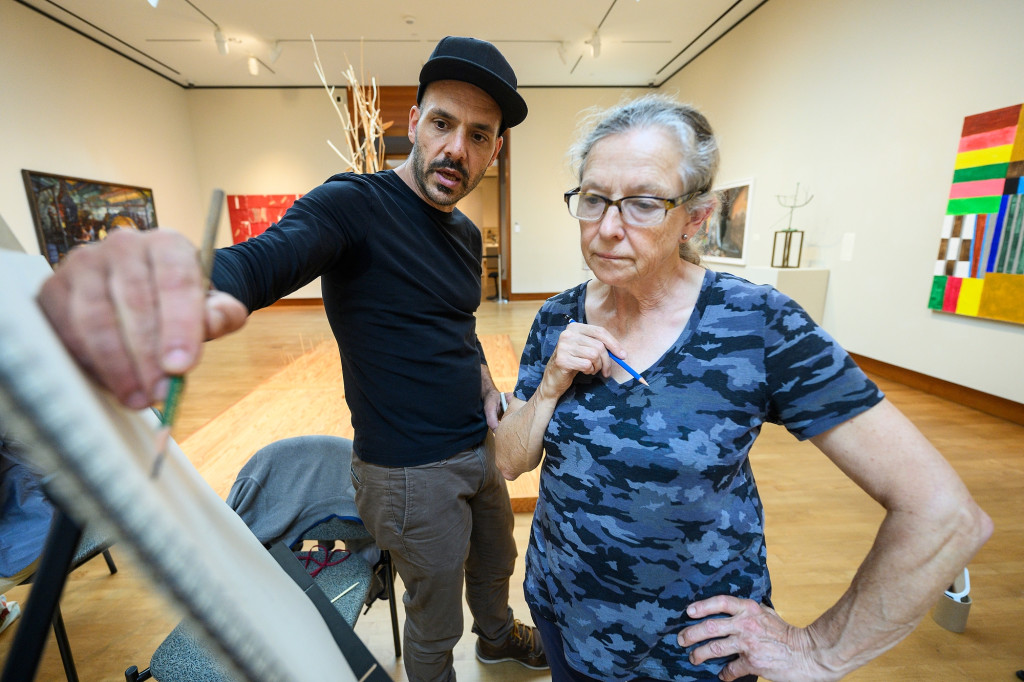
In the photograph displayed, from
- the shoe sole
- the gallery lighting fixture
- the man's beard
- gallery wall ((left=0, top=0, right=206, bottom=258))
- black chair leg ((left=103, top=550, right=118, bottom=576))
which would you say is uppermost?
the gallery lighting fixture

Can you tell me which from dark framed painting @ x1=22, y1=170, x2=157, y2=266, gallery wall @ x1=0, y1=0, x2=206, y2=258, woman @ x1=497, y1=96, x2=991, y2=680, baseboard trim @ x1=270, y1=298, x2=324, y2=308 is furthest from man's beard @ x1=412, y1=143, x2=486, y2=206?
baseboard trim @ x1=270, y1=298, x2=324, y2=308

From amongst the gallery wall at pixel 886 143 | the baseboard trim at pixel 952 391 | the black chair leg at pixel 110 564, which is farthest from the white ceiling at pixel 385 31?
the black chair leg at pixel 110 564

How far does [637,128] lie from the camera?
856mm

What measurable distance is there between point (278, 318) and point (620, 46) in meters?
7.34

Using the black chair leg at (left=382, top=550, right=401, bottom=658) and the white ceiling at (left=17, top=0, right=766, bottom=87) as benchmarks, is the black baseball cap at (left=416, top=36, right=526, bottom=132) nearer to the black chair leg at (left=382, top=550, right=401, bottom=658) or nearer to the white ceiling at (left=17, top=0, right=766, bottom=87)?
the black chair leg at (left=382, top=550, right=401, bottom=658)

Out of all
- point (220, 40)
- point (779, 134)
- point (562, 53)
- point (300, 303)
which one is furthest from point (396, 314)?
point (300, 303)

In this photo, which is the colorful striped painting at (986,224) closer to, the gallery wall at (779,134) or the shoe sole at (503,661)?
the gallery wall at (779,134)

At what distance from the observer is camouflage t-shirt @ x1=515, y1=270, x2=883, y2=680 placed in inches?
29.6

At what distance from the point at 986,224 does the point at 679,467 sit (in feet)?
14.2

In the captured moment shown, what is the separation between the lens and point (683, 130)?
0.85 meters

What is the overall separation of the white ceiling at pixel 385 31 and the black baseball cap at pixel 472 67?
573cm

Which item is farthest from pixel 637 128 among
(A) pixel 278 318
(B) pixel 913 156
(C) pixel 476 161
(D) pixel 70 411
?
(A) pixel 278 318

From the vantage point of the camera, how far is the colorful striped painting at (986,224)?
324cm

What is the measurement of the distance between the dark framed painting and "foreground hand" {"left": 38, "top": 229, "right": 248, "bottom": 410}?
6.80 m
